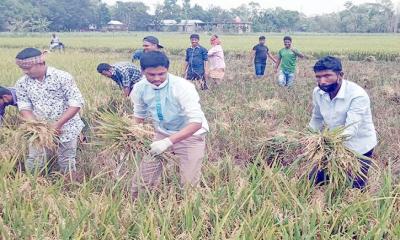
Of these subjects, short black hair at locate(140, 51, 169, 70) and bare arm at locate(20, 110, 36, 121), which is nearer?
short black hair at locate(140, 51, 169, 70)

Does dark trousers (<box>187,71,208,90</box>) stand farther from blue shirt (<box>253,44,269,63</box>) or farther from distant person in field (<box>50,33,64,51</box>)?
distant person in field (<box>50,33,64,51</box>)

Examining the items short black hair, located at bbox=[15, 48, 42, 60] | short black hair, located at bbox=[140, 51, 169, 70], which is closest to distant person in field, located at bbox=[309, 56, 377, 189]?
short black hair, located at bbox=[140, 51, 169, 70]

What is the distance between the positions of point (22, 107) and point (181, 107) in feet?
4.60

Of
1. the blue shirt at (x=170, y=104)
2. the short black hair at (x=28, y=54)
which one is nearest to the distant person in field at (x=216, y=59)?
the short black hair at (x=28, y=54)

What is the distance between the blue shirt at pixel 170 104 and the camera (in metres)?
2.87

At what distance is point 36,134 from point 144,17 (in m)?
62.4

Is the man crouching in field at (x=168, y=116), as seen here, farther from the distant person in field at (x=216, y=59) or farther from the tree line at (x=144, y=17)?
the tree line at (x=144, y=17)

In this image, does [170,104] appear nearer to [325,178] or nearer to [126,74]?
[325,178]

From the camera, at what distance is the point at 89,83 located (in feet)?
25.2

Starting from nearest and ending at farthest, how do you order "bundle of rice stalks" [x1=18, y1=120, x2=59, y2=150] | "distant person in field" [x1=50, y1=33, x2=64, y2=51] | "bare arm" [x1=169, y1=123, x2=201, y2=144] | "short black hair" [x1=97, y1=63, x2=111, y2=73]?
"bare arm" [x1=169, y1=123, x2=201, y2=144], "bundle of rice stalks" [x1=18, y1=120, x2=59, y2=150], "short black hair" [x1=97, y1=63, x2=111, y2=73], "distant person in field" [x1=50, y1=33, x2=64, y2=51]

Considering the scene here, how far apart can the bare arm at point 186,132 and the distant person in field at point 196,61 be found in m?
5.16

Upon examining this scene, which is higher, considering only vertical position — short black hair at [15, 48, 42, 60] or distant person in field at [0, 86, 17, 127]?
short black hair at [15, 48, 42, 60]

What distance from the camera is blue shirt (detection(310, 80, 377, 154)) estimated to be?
286cm

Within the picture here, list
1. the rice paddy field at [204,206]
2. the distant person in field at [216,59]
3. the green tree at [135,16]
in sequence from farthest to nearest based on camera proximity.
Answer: the green tree at [135,16], the distant person in field at [216,59], the rice paddy field at [204,206]
